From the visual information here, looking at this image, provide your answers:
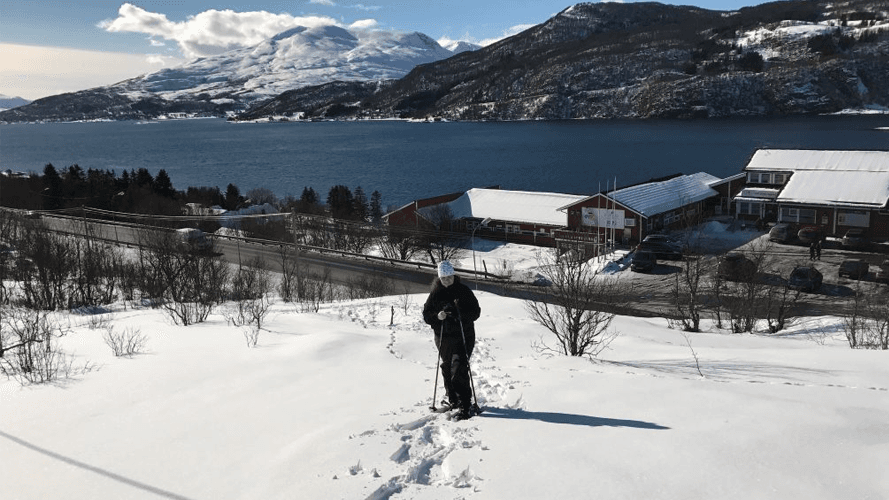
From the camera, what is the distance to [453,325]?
25.2 feet

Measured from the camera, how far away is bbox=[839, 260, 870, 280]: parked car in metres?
31.8

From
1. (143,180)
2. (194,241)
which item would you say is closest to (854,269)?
(194,241)

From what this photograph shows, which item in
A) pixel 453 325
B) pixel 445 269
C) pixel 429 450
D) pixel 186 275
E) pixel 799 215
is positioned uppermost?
pixel 445 269

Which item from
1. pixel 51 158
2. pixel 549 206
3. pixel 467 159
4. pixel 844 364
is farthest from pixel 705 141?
pixel 51 158

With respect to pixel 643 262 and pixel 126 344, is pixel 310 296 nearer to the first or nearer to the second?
pixel 126 344

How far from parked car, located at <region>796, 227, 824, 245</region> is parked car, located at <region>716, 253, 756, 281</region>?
28.5 ft

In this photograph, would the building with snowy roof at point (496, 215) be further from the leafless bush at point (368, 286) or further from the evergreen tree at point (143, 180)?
the evergreen tree at point (143, 180)

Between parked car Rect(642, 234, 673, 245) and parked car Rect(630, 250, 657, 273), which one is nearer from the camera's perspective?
parked car Rect(630, 250, 657, 273)

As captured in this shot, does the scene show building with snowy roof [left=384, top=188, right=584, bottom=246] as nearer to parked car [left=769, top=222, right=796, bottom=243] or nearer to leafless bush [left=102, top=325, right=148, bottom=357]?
parked car [left=769, top=222, right=796, bottom=243]

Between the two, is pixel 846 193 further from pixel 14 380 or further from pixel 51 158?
pixel 51 158

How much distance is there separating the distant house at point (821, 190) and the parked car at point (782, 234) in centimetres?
256

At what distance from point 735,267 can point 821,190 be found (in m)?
15.9

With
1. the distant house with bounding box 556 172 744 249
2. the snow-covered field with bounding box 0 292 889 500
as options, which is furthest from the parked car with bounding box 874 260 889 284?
the snow-covered field with bounding box 0 292 889 500

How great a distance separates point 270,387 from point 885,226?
44073 millimetres
